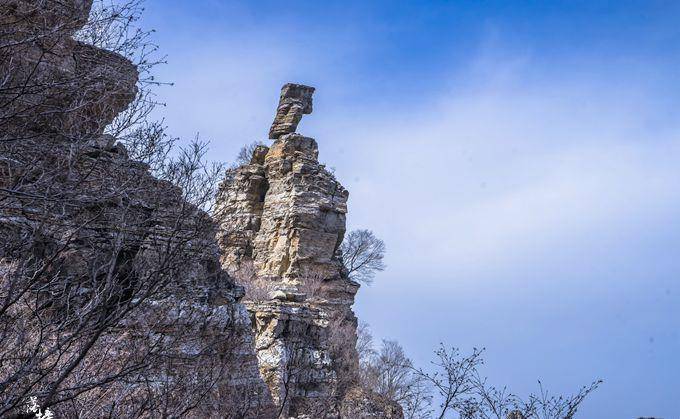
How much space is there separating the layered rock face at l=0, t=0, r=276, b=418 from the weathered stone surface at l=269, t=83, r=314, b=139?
25.8m

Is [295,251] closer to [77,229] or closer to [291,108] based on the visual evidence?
[291,108]

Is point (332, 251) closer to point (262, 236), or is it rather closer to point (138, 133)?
point (262, 236)

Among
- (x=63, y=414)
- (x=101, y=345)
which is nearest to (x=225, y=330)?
(x=101, y=345)

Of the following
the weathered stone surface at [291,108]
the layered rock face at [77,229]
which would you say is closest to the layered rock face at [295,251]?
the weathered stone surface at [291,108]

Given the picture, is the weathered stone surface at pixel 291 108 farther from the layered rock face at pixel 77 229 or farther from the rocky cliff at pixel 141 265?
the layered rock face at pixel 77 229

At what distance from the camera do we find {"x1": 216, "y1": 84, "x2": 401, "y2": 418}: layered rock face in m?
23.6

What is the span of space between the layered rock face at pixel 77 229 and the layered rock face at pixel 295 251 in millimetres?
12250

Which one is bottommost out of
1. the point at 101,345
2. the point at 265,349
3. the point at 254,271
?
the point at 101,345

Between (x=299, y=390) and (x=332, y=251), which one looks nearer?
(x=299, y=390)

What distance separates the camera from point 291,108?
36688 mm

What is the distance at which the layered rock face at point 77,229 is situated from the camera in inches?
185

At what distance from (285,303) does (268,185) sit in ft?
39.7

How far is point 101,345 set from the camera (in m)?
8.97

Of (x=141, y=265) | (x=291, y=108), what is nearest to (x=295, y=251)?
(x=291, y=108)
